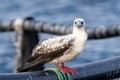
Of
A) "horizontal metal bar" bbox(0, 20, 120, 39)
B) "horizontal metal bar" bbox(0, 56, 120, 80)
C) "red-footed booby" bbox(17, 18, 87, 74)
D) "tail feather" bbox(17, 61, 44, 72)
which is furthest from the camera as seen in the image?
"horizontal metal bar" bbox(0, 20, 120, 39)

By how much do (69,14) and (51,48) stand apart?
13995 millimetres

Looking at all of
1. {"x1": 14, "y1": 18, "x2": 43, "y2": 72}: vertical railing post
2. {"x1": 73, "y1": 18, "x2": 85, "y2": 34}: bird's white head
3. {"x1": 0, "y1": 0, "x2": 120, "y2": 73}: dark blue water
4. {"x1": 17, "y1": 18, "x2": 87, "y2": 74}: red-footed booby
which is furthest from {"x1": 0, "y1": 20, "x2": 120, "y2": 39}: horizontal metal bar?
{"x1": 0, "y1": 0, "x2": 120, "y2": 73}: dark blue water

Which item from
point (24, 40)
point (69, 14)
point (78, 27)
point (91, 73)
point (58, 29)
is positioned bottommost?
point (69, 14)

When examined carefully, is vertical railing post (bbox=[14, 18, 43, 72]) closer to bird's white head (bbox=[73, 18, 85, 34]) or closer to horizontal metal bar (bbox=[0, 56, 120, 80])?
bird's white head (bbox=[73, 18, 85, 34])

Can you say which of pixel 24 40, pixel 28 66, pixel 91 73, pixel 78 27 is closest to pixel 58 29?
pixel 24 40

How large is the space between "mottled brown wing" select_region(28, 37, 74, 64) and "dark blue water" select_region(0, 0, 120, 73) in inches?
310

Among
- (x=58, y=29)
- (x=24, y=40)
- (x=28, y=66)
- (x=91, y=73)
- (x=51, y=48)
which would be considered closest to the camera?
(x=91, y=73)

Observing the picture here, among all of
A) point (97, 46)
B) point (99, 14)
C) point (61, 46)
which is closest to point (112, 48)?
point (97, 46)

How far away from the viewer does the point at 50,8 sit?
18656 millimetres

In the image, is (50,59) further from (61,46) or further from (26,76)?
(26,76)

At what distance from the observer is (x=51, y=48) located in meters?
3.29

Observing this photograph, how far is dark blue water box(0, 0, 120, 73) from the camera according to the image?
1211 centimetres

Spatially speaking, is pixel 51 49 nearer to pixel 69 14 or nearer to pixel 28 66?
pixel 28 66

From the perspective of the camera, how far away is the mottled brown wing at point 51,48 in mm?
3268
